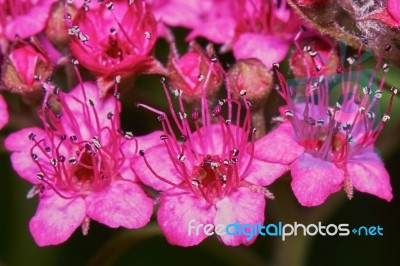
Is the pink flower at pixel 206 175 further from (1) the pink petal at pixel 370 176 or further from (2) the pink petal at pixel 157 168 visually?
(1) the pink petal at pixel 370 176

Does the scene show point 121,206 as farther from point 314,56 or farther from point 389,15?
point 389,15

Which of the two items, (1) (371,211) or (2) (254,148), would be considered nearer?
(2) (254,148)

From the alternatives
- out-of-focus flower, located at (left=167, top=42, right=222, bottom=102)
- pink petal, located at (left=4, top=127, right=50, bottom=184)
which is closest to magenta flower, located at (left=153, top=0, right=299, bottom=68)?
out-of-focus flower, located at (left=167, top=42, right=222, bottom=102)

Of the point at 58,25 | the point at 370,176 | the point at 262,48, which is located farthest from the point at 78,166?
the point at 370,176

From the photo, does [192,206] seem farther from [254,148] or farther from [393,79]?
[393,79]

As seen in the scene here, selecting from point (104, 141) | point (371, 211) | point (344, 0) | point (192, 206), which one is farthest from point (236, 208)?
point (371, 211)

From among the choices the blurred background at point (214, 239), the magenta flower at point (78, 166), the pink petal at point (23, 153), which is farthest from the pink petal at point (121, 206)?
the blurred background at point (214, 239)
